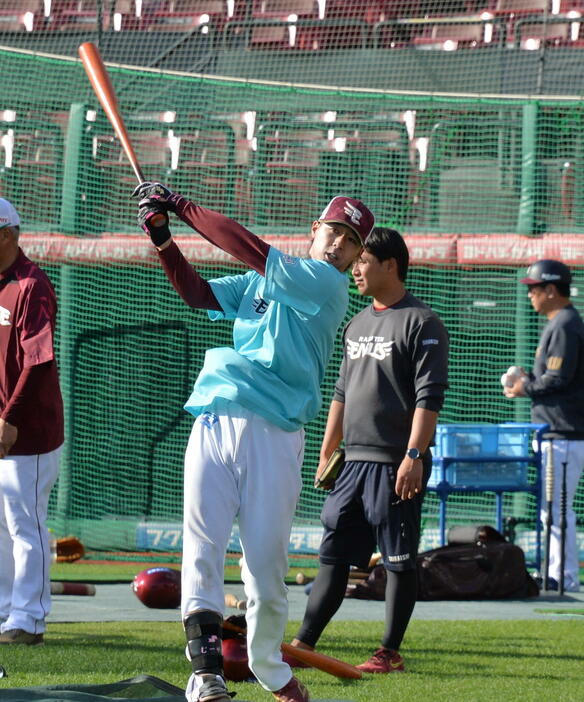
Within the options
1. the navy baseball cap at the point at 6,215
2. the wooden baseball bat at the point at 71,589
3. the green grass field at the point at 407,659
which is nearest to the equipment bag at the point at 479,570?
the green grass field at the point at 407,659

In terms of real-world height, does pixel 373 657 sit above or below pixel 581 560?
above

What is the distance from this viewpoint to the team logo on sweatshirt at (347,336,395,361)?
19.4 feet

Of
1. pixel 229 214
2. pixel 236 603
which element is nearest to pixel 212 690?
pixel 236 603

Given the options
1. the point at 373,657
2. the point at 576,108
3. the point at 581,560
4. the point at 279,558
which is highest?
the point at 576,108

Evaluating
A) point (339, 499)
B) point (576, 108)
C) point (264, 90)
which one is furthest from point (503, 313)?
point (339, 499)

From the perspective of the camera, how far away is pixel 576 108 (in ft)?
38.0

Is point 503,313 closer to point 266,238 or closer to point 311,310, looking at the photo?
point 266,238

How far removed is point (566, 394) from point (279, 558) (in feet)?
17.6

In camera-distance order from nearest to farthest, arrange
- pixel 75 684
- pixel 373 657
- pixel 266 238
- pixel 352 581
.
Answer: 1. pixel 75 684
2. pixel 373 657
3. pixel 352 581
4. pixel 266 238

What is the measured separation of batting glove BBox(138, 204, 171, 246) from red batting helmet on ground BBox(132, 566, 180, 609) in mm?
3905

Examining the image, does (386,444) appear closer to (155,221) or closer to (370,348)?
(370,348)

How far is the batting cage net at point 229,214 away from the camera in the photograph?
11.6 m

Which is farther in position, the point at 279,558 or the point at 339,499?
the point at 339,499

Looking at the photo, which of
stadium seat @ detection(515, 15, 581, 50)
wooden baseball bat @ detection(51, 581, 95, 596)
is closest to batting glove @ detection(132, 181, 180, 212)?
wooden baseball bat @ detection(51, 581, 95, 596)
